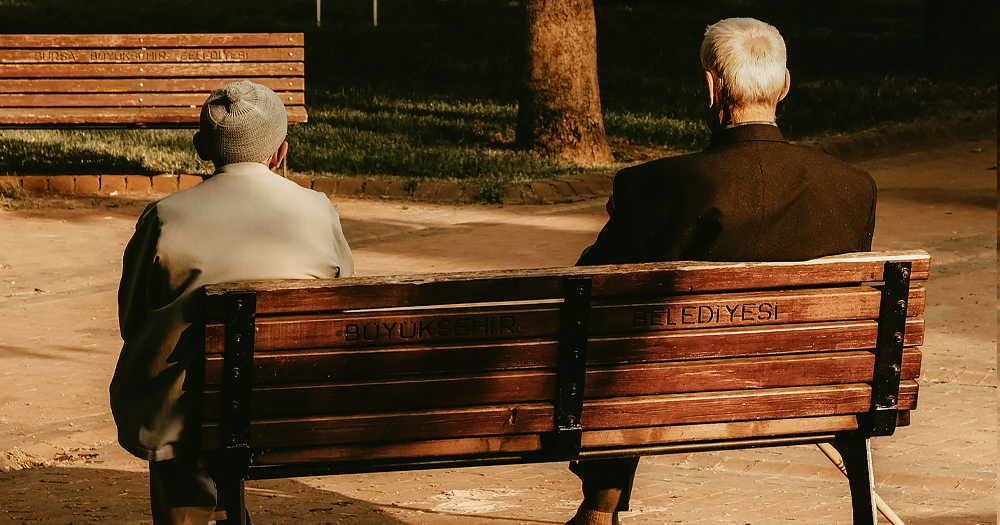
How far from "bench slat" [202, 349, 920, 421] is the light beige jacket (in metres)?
0.15

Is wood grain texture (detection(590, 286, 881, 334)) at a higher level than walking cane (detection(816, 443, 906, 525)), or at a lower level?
higher

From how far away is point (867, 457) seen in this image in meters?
3.38

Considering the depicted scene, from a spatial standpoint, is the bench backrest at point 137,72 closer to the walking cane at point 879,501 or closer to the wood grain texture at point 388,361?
the walking cane at point 879,501

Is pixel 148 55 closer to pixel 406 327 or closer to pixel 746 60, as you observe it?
pixel 746 60

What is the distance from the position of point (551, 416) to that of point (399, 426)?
14.9 inches

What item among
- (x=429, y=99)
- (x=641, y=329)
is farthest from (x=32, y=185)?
(x=641, y=329)

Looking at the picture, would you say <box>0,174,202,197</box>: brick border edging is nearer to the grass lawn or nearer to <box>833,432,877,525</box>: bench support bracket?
the grass lawn

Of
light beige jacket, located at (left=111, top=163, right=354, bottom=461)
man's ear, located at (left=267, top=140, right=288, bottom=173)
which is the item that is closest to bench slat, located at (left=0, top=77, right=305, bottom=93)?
man's ear, located at (left=267, top=140, right=288, bottom=173)

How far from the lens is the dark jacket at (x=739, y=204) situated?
3268mm

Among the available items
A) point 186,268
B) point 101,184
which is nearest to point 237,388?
point 186,268

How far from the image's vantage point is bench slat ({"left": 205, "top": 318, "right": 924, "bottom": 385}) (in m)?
2.88

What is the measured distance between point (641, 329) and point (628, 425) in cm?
27

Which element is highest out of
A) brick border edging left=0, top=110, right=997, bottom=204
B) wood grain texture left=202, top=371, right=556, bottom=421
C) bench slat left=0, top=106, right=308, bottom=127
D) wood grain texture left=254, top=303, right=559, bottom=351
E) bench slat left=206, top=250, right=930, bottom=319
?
bench slat left=206, top=250, right=930, bottom=319

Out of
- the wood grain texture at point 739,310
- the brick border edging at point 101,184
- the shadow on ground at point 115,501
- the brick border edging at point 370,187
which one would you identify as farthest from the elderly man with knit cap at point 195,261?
the brick border edging at point 101,184
